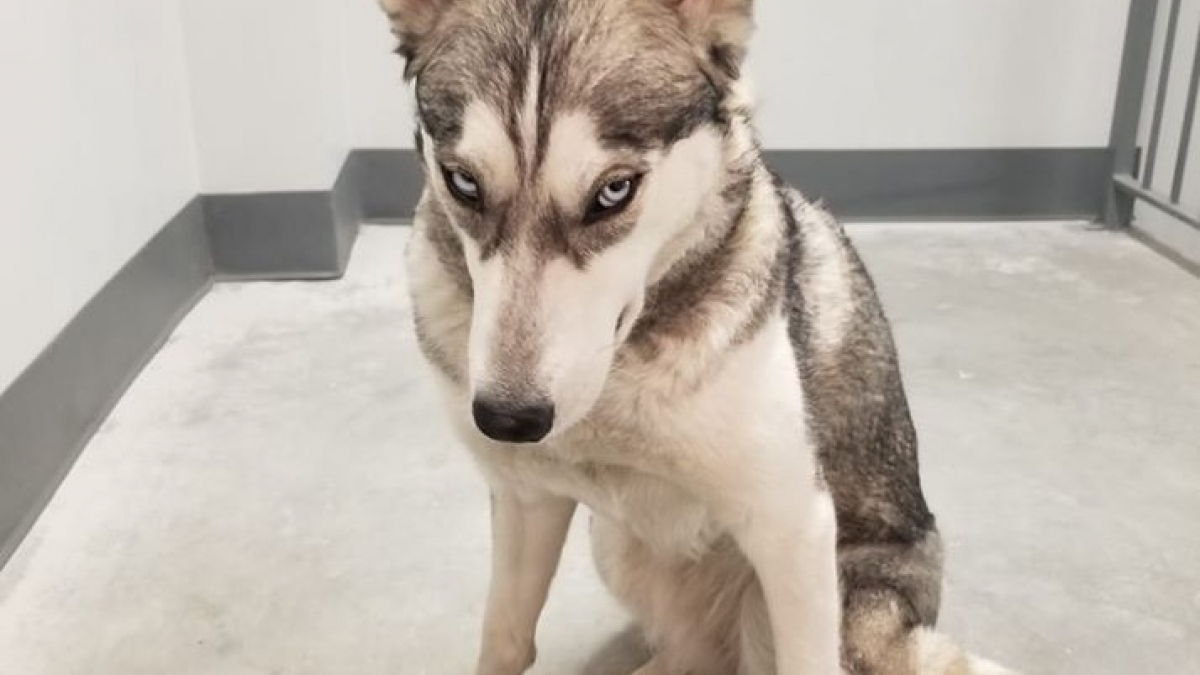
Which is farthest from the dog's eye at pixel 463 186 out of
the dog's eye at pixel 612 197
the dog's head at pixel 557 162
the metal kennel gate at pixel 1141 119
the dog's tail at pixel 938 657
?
the metal kennel gate at pixel 1141 119

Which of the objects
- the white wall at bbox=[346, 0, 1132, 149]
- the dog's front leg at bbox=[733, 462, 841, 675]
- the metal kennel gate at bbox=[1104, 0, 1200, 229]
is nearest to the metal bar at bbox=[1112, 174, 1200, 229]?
the metal kennel gate at bbox=[1104, 0, 1200, 229]

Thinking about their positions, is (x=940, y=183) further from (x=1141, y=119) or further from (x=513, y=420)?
(x=513, y=420)

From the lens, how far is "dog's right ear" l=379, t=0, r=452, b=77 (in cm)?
118

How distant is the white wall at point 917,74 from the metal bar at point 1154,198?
19 cm

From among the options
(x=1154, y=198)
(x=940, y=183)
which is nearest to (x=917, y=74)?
(x=940, y=183)

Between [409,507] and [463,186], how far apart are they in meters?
1.24

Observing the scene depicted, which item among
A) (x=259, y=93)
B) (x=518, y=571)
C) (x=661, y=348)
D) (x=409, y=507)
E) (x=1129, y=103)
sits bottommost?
(x=409, y=507)

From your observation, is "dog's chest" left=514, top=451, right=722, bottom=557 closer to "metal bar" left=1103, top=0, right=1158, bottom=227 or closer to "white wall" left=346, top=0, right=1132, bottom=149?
"white wall" left=346, top=0, right=1132, bottom=149

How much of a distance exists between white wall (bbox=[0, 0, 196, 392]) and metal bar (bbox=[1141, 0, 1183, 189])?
297cm

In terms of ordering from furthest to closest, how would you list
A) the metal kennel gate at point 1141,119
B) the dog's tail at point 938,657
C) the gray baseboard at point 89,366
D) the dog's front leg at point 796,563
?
the metal kennel gate at point 1141,119 < the gray baseboard at point 89,366 < the dog's tail at point 938,657 < the dog's front leg at point 796,563

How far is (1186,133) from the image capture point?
3.72 meters

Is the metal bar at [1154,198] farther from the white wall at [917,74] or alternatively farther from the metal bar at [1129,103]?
the white wall at [917,74]

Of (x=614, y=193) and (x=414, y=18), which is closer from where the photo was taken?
(x=614, y=193)

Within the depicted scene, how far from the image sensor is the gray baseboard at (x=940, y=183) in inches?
158
